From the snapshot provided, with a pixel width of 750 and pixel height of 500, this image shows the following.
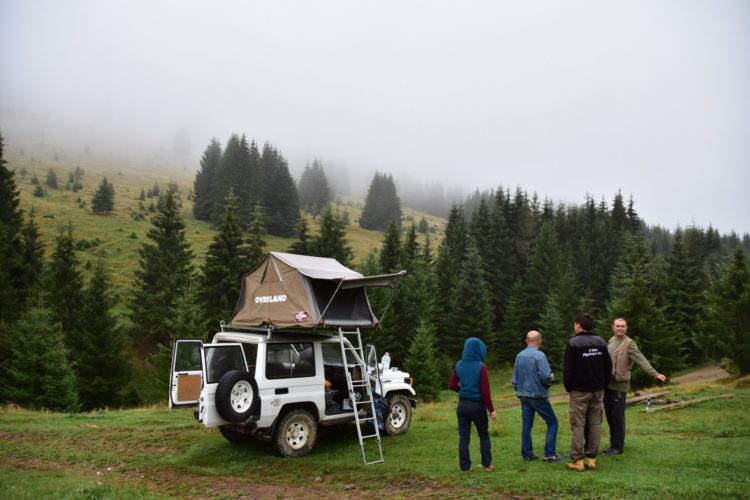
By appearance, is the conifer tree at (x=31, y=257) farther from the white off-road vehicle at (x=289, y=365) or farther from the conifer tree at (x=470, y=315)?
the conifer tree at (x=470, y=315)

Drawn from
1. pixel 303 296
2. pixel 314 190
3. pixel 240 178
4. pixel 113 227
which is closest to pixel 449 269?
pixel 240 178

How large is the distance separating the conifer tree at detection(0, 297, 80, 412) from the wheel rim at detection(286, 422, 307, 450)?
54.1ft

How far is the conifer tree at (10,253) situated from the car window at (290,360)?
25.2 m

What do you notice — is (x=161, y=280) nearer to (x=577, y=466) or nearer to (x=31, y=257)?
(x=31, y=257)

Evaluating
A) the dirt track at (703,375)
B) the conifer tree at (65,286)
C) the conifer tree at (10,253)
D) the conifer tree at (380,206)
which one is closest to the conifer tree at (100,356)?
the conifer tree at (65,286)

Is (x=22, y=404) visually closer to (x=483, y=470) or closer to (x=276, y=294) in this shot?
(x=276, y=294)

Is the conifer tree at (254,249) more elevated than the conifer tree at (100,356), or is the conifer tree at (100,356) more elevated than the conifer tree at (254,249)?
the conifer tree at (254,249)

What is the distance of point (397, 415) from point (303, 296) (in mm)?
4088

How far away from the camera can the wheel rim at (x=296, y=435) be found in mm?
10016

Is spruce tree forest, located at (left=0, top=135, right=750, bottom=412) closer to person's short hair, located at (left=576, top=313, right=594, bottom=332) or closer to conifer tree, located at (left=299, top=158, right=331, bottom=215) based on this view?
person's short hair, located at (left=576, top=313, right=594, bottom=332)

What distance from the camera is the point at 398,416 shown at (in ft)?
39.2

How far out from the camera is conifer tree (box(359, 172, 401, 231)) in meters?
109

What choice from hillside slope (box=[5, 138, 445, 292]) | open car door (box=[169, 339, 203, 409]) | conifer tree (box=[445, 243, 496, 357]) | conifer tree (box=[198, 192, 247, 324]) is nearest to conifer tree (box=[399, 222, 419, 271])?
conifer tree (box=[445, 243, 496, 357])

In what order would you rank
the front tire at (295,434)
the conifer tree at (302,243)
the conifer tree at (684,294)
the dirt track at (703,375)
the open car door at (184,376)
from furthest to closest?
the conifer tree at (684,294)
the conifer tree at (302,243)
the dirt track at (703,375)
the open car door at (184,376)
the front tire at (295,434)
